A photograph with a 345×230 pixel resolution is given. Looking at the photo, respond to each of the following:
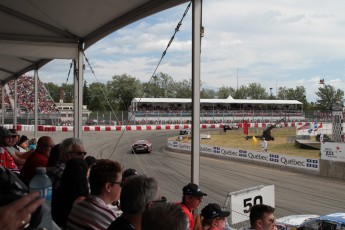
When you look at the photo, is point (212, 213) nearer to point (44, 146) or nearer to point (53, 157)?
point (53, 157)

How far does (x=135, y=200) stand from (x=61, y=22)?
518cm

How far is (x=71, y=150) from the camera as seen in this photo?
3.68 metres

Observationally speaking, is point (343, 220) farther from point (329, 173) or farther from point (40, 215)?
point (329, 173)

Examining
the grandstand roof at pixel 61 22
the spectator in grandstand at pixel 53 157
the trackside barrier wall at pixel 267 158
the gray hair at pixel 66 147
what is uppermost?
the grandstand roof at pixel 61 22

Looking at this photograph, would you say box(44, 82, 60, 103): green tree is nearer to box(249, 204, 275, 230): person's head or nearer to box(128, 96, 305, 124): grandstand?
box(128, 96, 305, 124): grandstand

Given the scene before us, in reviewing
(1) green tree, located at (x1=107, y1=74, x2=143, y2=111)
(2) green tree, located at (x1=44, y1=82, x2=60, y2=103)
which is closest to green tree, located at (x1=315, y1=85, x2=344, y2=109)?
(1) green tree, located at (x1=107, y1=74, x2=143, y2=111)

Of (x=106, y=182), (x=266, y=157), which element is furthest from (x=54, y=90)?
(x=106, y=182)

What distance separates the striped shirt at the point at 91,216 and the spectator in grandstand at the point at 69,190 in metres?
0.58

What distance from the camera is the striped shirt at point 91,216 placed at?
2.30 m

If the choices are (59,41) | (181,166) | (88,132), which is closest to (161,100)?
(88,132)

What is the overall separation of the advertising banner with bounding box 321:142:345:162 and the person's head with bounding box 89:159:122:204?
17467 mm

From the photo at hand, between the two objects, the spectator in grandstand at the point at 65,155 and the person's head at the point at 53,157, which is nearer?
the spectator in grandstand at the point at 65,155

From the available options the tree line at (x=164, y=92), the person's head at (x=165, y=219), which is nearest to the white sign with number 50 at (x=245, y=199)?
the person's head at (x=165, y=219)

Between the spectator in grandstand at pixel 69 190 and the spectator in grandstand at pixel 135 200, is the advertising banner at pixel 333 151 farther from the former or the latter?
the spectator in grandstand at pixel 135 200
